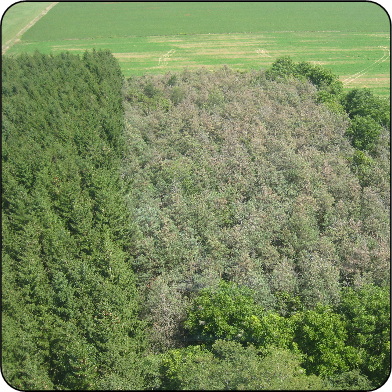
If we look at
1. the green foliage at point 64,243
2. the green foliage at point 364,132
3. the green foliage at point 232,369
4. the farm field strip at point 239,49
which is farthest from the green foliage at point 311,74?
the green foliage at point 232,369

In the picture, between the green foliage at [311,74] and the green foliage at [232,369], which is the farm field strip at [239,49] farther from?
the green foliage at [232,369]

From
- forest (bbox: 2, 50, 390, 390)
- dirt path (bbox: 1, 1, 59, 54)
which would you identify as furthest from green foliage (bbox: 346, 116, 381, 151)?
dirt path (bbox: 1, 1, 59, 54)

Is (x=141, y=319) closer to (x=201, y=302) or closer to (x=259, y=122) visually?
(x=201, y=302)

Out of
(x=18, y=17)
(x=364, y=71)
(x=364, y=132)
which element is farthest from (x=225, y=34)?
(x=18, y=17)

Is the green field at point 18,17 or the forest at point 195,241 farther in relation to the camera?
the green field at point 18,17

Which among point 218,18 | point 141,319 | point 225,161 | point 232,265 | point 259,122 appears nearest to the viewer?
point 141,319

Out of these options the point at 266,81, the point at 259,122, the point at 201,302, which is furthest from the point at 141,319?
the point at 266,81
